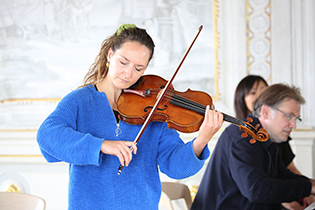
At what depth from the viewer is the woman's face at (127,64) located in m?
1.16

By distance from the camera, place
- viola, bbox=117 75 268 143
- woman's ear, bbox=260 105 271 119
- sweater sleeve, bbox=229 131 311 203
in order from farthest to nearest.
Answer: woman's ear, bbox=260 105 271 119 → sweater sleeve, bbox=229 131 311 203 → viola, bbox=117 75 268 143

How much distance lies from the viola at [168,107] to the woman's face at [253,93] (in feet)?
3.84

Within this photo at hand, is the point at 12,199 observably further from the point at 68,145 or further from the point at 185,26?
the point at 185,26

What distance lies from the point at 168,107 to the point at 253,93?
4.42 feet

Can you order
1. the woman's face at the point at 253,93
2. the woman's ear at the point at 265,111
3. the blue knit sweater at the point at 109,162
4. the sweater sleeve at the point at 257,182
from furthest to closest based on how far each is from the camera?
the woman's face at the point at 253,93 → the woman's ear at the point at 265,111 → the sweater sleeve at the point at 257,182 → the blue knit sweater at the point at 109,162

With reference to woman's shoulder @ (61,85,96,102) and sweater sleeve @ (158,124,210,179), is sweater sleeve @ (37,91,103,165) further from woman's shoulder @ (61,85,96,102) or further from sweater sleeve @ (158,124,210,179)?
sweater sleeve @ (158,124,210,179)

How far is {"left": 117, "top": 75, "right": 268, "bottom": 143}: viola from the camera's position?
47.9 inches

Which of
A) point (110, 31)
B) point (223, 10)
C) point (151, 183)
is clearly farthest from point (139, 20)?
point (151, 183)

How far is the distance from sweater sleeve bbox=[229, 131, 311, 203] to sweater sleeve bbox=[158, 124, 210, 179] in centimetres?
53

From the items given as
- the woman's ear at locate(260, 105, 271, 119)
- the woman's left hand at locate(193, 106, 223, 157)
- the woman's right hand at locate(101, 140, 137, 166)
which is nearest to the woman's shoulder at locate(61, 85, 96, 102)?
the woman's right hand at locate(101, 140, 137, 166)

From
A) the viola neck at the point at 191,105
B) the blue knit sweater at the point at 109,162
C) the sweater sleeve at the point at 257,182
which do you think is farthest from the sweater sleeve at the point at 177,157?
the sweater sleeve at the point at 257,182

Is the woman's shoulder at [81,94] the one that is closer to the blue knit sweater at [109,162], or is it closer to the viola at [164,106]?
the blue knit sweater at [109,162]

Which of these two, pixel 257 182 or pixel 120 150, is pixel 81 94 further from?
pixel 257 182

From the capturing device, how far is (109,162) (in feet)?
3.70
